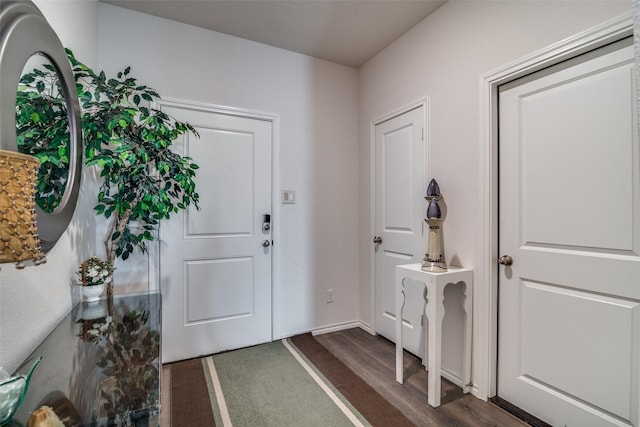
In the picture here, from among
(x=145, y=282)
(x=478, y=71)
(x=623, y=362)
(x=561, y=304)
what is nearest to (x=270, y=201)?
(x=145, y=282)

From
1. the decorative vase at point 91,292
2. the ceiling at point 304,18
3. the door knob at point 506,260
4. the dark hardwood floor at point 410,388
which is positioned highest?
the ceiling at point 304,18

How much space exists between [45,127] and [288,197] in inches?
69.5

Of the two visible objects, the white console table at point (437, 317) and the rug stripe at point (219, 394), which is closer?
the rug stripe at point (219, 394)

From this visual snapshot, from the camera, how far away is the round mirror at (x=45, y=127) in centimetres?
91

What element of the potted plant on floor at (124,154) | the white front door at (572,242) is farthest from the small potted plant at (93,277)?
the white front door at (572,242)

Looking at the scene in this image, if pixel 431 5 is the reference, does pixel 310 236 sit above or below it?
below

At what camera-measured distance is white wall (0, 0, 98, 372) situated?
36.0 inches

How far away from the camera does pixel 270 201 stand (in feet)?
8.56

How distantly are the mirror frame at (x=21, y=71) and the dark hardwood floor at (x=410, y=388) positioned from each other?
194 cm

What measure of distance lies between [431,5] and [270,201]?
1891 millimetres

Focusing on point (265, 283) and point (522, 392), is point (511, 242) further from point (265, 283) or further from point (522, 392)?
point (265, 283)

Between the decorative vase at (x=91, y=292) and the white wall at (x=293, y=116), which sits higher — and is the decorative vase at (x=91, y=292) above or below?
below

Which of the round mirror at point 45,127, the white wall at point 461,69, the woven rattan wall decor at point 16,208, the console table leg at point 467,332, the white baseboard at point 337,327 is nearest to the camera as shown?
the woven rattan wall decor at point 16,208

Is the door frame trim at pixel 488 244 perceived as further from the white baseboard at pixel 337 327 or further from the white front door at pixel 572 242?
the white baseboard at pixel 337 327
